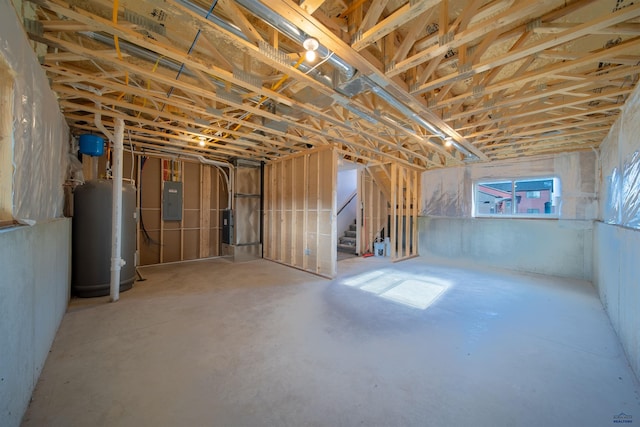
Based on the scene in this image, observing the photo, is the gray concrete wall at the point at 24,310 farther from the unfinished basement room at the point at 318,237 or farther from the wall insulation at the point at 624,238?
the wall insulation at the point at 624,238

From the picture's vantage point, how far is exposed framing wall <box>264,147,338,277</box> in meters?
5.08

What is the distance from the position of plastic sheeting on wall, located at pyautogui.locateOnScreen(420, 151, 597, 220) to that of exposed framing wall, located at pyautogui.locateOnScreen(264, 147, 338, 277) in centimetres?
376

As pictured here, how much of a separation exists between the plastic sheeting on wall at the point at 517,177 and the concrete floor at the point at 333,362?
2.26m

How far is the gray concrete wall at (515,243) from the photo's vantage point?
512cm

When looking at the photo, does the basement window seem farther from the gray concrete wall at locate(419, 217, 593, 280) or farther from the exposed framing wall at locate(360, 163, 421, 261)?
the exposed framing wall at locate(360, 163, 421, 261)

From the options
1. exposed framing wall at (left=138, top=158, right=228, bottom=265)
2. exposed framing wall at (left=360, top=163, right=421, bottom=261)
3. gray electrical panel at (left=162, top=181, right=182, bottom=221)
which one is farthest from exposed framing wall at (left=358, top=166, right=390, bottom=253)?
gray electrical panel at (left=162, top=181, right=182, bottom=221)

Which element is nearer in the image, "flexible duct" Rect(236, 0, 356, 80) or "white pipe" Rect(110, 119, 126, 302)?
"flexible duct" Rect(236, 0, 356, 80)

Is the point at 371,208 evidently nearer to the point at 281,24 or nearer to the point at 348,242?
the point at 348,242

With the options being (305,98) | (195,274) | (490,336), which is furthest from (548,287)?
(195,274)

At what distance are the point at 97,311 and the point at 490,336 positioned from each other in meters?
4.82

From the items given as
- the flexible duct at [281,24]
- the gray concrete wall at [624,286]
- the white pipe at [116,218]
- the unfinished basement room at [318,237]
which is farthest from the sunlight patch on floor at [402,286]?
the white pipe at [116,218]

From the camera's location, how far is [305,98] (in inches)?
119

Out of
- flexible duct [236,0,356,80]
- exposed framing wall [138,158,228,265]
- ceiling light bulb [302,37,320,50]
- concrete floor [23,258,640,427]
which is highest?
flexible duct [236,0,356,80]

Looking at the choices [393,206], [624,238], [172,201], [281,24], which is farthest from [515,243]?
[172,201]
